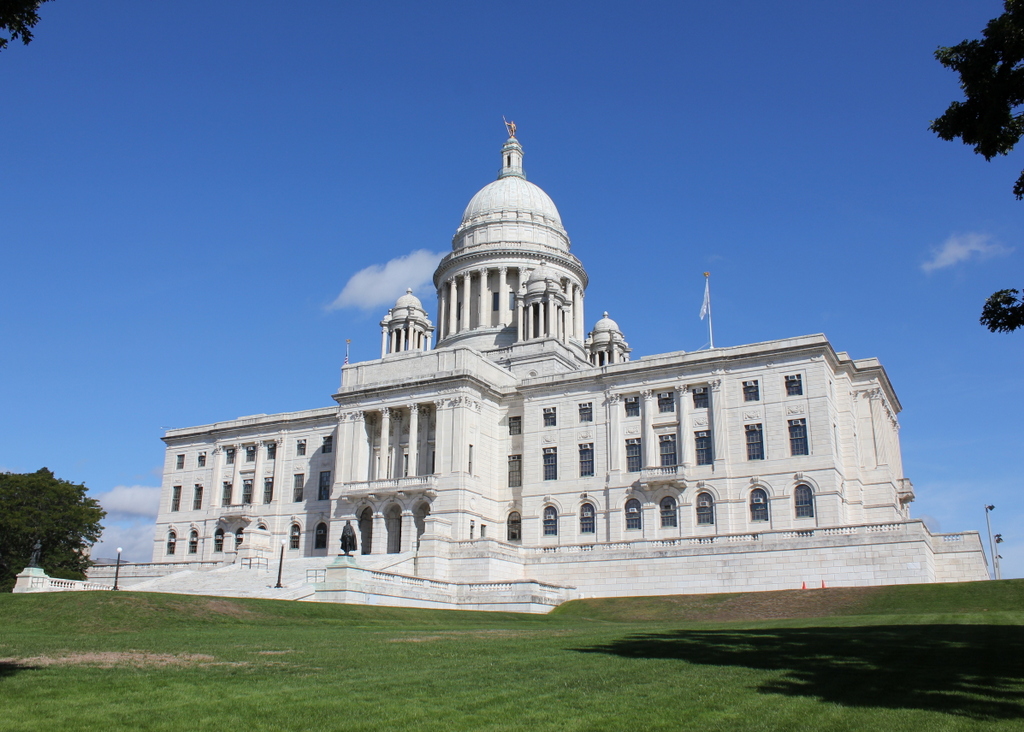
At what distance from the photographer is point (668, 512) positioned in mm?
68062

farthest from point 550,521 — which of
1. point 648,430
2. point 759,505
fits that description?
point 759,505

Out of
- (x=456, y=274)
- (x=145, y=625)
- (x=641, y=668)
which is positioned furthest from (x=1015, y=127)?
(x=456, y=274)

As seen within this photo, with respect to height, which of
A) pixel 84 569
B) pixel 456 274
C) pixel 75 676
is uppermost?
pixel 456 274

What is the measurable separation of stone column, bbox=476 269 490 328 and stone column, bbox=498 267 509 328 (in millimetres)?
1335

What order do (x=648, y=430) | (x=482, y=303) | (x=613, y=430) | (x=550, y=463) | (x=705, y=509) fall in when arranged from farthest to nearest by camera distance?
(x=482, y=303) < (x=550, y=463) < (x=613, y=430) < (x=648, y=430) < (x=705, y=509)

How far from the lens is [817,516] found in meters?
62.6

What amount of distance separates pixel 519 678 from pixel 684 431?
5184cm

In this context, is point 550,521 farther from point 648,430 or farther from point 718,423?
point 718,423

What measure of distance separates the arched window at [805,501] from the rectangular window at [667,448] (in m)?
9.07

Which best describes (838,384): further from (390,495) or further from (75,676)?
(75,676)

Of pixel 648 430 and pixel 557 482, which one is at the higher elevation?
pixel 648 430

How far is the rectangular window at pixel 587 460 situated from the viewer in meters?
72.1

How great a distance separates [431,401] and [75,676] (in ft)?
184

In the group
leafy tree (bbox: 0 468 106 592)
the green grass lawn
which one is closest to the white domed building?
leafy tree (bbox: 0 468 106 592)
